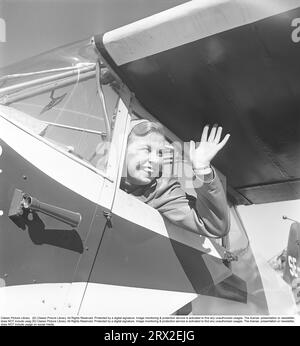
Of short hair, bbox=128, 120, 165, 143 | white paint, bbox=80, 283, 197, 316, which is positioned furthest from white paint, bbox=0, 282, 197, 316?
short hair, bbox=128, 120, 165, 143

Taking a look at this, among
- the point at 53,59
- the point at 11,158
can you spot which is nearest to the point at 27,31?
the point at 53,59

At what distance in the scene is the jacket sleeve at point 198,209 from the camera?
162 cm

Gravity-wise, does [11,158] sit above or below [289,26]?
below

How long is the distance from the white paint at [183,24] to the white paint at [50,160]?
50 centimetres

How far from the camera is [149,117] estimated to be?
1955 millimetres

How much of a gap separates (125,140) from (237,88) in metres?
0.52

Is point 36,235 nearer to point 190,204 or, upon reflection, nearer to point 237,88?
point 190,204

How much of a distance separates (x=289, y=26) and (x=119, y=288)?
1085 millimetres

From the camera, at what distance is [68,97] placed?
165cm

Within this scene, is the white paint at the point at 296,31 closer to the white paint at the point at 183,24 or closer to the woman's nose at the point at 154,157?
the white paint at the point at 183,24

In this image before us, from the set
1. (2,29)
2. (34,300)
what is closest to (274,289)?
(34,300)

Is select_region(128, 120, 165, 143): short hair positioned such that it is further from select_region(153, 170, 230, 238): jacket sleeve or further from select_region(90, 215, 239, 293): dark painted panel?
select_region(90, 215, 239, 293): dark painted panel

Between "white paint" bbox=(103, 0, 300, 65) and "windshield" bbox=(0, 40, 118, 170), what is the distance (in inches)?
5.6
